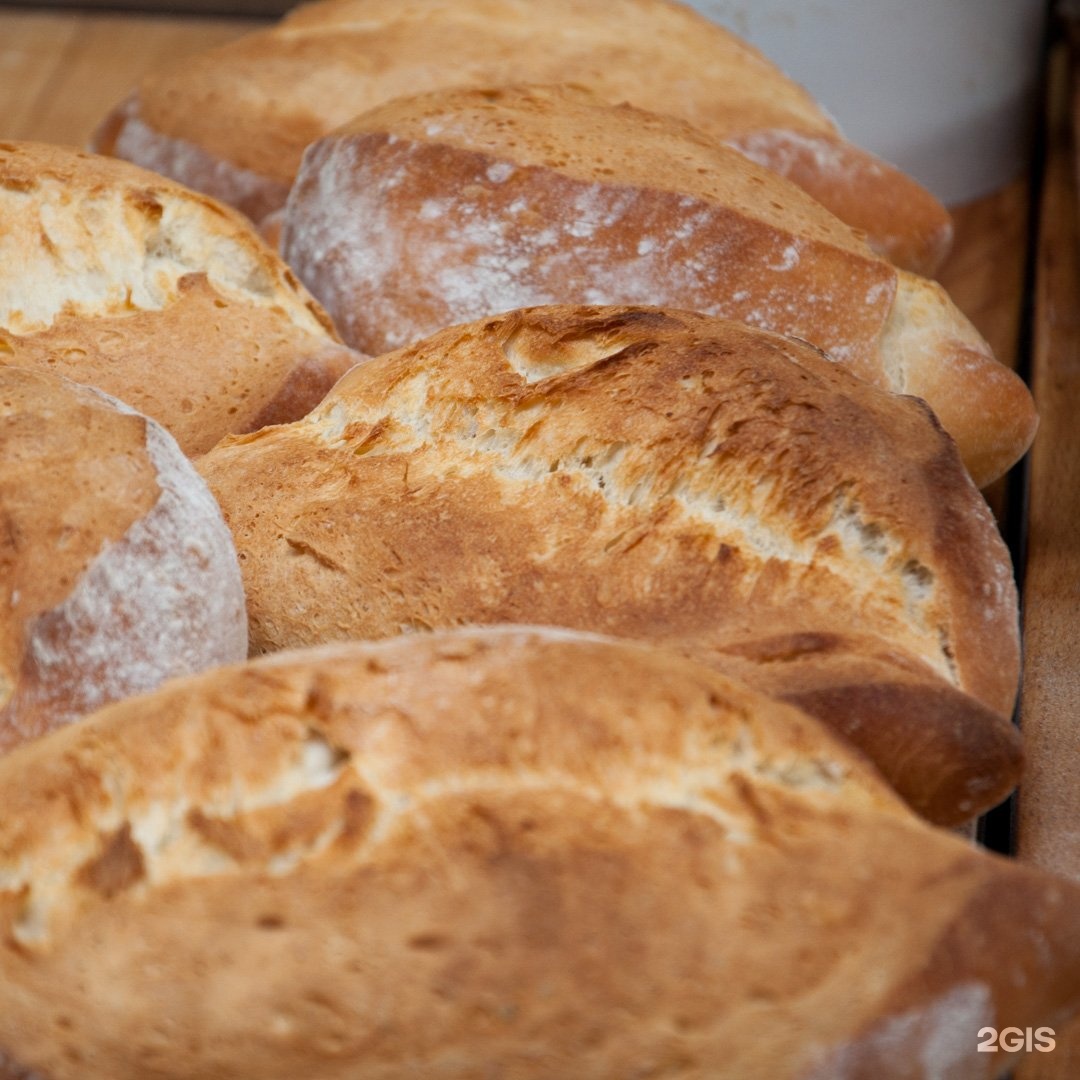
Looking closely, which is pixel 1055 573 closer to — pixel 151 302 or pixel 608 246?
pixel 608 246

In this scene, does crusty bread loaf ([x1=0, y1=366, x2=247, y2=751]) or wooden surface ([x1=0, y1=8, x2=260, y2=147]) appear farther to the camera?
wooden surface ([x1=0, y1=8, x2=260, y2=147])

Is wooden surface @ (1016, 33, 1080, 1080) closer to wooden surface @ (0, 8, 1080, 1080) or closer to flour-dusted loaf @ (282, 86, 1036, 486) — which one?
wooden surface @ (0, 8, 1080, 1080)

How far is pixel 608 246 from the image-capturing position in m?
1.20

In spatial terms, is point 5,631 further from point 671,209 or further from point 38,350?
point 671,209

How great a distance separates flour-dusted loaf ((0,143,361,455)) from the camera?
112cm

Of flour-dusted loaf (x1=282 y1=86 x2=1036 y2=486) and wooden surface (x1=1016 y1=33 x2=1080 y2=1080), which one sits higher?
flour-dusted loaf (x1=282 y1=86 x2=1036 y2=486)

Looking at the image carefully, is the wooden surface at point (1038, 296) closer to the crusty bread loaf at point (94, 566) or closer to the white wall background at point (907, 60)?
the white wall background at point (907, 60)

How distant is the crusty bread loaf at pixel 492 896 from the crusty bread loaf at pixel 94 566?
0.39 feet

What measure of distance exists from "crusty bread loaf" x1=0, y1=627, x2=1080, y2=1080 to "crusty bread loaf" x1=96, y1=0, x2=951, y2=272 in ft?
3.21

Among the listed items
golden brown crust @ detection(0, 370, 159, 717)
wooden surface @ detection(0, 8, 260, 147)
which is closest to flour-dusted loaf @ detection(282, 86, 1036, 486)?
golden brown crust @ detection(0, 370, 159, 717)

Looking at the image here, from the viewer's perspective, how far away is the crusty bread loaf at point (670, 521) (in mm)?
835

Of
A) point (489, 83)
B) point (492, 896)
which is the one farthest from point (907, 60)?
point (492, 896)

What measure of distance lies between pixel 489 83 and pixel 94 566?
0.93 metres

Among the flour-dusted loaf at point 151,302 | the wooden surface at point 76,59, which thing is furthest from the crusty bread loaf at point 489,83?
the wooden surface at point 76,59
